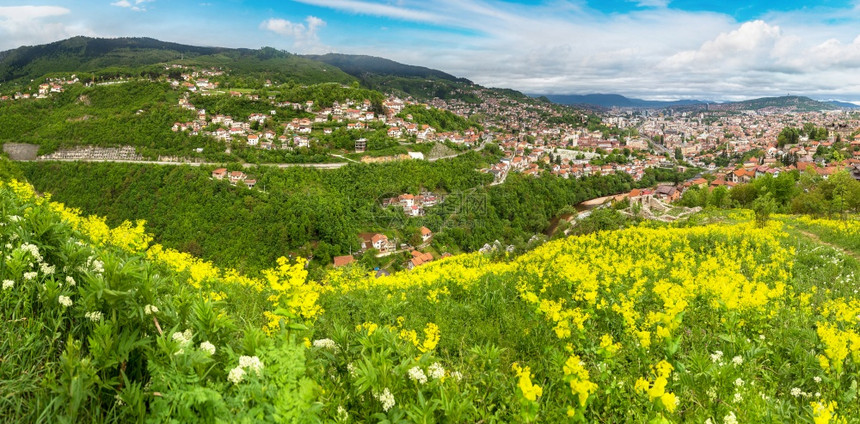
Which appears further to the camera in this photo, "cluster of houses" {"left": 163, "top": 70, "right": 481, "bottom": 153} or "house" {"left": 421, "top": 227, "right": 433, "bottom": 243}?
"cluster of houses" {"left": 163, "top": 70, "right": 481, "bottom": 153}

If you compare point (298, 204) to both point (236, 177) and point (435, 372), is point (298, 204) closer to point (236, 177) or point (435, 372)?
point (236, 177)

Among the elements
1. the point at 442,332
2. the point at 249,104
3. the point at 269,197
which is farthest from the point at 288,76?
the point at 442,332

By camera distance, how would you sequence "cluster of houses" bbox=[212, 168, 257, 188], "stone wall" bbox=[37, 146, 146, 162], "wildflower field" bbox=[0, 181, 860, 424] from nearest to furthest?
"wildflower field" bbox=[0, 181, 860, 424]
"cluster of houses" bbox=[212, 168, 257, 188]
"stone wall" bbox=[37, 146, 146, 162]

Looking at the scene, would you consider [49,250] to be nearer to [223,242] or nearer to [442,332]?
[442,332]

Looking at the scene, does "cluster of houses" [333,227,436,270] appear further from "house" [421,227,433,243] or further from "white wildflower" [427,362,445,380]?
"white wildflower" [427,362,445,380]

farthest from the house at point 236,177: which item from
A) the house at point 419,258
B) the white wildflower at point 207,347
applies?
the white wildflower at point 207,347

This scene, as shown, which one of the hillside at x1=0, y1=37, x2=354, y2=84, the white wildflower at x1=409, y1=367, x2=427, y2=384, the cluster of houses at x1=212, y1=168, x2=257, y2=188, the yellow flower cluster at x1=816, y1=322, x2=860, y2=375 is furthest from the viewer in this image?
the hillside at x1=0, y1=37, x2=354, y2=84

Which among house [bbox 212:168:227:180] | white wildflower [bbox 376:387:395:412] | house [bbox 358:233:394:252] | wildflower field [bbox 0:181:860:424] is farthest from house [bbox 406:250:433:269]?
white wildflower [bbox 376:387:395:412]
